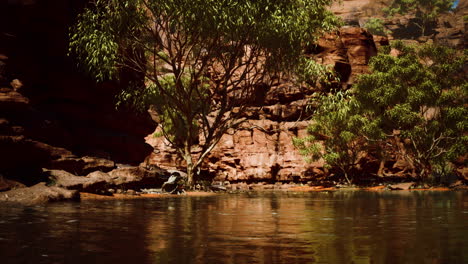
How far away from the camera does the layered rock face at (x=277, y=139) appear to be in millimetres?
44594

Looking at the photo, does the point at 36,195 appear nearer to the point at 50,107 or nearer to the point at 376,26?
the point at 50,107

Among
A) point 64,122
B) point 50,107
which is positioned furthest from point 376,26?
point 50,107

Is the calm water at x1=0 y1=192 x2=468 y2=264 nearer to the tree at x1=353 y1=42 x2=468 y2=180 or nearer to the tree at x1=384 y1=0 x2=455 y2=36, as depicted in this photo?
the tree at x1=353 y1=42 x2=468 y2=180

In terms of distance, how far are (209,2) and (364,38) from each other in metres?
36.2

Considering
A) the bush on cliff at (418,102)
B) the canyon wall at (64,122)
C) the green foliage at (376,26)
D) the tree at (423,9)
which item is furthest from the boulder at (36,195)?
the tree at (423,9)

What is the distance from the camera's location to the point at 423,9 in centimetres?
8300

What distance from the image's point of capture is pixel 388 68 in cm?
3303

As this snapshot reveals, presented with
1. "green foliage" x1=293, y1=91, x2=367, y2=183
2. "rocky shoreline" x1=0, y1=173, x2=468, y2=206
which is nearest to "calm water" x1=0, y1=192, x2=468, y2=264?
"rocky shoreline" x1=0, y1=173, x2=468, y2=206

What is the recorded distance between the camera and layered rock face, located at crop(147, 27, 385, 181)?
44594mm

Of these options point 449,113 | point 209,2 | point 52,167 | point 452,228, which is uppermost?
point 209,2

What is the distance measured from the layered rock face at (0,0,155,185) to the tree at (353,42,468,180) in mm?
18810

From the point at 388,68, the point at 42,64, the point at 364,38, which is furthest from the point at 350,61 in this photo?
the point at 42,64

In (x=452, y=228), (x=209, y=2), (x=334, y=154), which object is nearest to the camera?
(x=452, y=228)

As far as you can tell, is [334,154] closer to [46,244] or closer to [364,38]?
[364,38]
